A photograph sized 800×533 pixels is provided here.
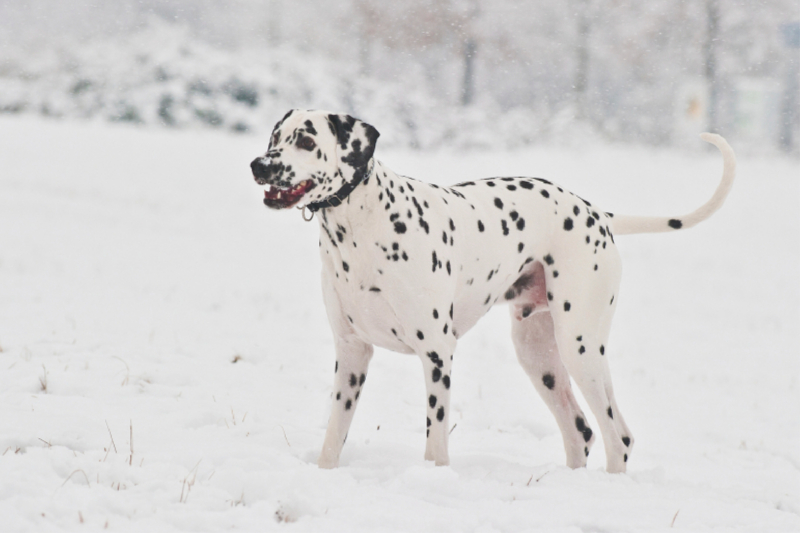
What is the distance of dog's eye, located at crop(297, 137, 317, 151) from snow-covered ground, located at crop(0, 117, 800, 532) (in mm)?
1542

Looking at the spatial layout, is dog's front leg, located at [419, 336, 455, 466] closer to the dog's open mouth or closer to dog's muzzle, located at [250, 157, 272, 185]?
the dog's open mouth

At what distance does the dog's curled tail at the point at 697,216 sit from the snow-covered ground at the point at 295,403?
5.02 feet

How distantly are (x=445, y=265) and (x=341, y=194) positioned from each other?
0.66 m

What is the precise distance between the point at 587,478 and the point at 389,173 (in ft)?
6.37

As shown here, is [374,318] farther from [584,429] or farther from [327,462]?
[584,429]

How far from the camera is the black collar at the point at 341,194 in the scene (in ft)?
11.7

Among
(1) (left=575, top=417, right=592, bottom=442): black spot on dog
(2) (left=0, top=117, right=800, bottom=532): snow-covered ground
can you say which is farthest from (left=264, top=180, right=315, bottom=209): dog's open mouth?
(1) (left=575, top=417, right=592, bottom=442): black spot on dog

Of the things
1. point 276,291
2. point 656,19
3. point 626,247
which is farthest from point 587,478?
point 656,19

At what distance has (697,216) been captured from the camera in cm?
458

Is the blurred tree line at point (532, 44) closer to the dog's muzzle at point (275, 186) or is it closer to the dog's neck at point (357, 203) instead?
the dog's neck at point (357, 203)

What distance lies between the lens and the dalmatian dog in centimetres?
355

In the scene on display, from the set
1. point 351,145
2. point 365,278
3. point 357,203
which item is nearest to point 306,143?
point 351,145

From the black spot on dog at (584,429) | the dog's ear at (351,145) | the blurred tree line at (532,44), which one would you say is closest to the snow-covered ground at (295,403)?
the black spot on dog at (584,429)

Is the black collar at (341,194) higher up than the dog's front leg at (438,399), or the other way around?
the black collar at (341,194)
